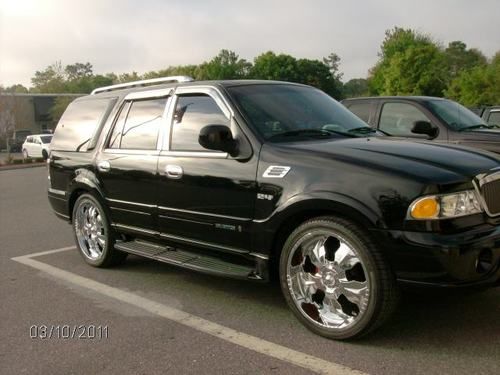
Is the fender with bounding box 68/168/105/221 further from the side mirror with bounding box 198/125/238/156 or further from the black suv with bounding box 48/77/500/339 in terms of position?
the side mirror with bounding box 198/125/238/156

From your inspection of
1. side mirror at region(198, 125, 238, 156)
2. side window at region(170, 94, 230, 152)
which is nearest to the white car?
side window at region(170, 94, 230, 152)

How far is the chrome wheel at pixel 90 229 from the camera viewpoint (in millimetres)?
5738

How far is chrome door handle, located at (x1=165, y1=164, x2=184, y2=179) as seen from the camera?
14.9 feet

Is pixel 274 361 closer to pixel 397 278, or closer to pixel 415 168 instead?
pixel 397 278

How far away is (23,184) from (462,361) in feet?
50.8

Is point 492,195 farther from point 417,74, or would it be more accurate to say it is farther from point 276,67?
point 276,67

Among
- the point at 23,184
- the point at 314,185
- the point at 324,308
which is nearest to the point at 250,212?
the point at 314,185

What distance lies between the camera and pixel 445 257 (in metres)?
3.17

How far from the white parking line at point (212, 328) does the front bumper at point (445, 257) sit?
2.26ft

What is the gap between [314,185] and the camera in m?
3.65

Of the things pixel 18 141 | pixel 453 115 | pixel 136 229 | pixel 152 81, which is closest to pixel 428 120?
pixel 453 115

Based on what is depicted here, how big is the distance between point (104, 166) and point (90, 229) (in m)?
0.86

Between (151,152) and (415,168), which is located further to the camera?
(151,152)

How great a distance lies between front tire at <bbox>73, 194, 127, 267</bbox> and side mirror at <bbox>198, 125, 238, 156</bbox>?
6.33 feet
